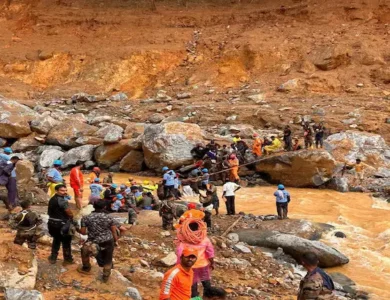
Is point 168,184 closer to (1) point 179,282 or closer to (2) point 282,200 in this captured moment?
(2) point 282,200

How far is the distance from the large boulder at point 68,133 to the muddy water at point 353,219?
328 cm

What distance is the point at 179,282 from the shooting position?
4.52 meters

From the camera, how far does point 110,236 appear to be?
6.50 meters

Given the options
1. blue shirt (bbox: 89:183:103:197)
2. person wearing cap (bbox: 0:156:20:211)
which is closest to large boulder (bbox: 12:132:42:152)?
blue shirt (bbox: 89:183:103:197)

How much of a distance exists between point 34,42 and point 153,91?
1137 cm

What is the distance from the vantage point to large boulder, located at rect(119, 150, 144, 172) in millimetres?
19750

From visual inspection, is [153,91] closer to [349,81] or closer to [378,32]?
[349,81]

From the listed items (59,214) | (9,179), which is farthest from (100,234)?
(9,179)

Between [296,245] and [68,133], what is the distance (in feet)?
46.7

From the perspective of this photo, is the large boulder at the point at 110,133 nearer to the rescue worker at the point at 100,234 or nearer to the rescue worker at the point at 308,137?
the rescue worker at the point at 308,137

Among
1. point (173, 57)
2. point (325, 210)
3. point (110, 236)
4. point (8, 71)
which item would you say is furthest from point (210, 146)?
point (8, 71)

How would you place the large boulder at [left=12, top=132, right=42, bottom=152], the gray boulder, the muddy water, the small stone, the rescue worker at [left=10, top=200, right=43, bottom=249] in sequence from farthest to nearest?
the large boulder at [left=12, top=132, right=42, bottom=152], the muddy water, the rescue worker at [left=10, top=200, right=43, bottom=249], the small stone, the gray boulder

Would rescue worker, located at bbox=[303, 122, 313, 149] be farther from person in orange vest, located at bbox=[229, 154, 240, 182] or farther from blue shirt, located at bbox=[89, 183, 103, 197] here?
blue shirt, located at bbox=[89, 183, 103, 197]

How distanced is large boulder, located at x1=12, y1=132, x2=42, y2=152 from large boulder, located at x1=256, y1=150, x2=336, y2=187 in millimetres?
10126
